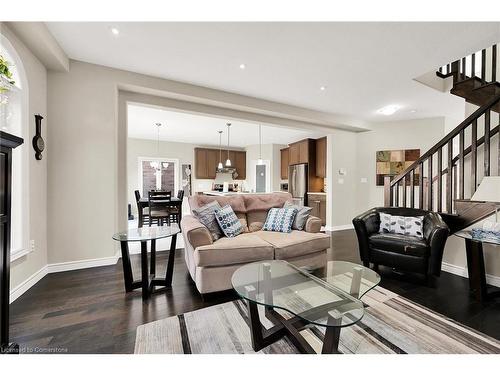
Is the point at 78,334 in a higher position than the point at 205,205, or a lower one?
lower

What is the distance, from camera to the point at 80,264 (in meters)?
2.87

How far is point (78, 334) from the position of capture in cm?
165

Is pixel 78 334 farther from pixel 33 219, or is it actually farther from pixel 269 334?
pixel 33 219

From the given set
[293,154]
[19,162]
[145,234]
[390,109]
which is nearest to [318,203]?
[293,154]

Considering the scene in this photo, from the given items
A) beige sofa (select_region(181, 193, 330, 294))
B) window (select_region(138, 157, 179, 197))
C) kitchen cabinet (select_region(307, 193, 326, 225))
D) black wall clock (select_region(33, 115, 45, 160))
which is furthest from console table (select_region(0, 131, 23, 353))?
window (select_region(138, 157, 179, 197))

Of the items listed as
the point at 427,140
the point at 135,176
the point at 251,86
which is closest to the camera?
the point at 251,86


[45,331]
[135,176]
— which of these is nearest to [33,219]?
[45,331]

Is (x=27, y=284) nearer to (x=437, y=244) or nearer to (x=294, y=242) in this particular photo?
(x=294, y=242)

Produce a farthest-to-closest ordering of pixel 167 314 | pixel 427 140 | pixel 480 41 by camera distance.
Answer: pixel 427 140, pixel 480 41, pixel 167 314

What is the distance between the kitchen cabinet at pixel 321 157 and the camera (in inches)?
249

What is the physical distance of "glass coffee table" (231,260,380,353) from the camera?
1226 millimetres

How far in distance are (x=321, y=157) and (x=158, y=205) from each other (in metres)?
4.50

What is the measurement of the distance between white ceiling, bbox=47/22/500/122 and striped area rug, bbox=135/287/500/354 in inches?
103
